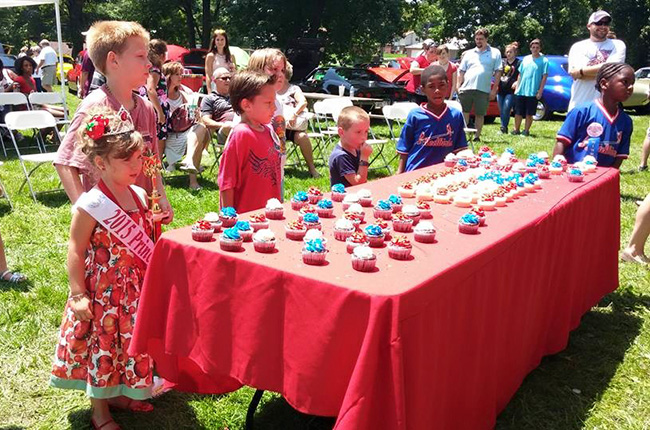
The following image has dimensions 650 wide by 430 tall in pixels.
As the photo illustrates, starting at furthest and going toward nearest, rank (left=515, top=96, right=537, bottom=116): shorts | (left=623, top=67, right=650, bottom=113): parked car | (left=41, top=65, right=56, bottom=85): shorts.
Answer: (left=623, top=67, right=650, bottom=113): parked car < (left=41, top=65, right=56, bottom=85): shorts < (left=515, top=96, right=537, bottom=116): shorts

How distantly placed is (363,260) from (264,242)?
14.9 inches

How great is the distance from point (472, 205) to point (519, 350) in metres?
0.71

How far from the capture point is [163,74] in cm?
757

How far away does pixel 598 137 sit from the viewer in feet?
14.6

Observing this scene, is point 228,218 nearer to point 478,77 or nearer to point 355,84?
point 478,77

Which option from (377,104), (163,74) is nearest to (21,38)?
(377,104)

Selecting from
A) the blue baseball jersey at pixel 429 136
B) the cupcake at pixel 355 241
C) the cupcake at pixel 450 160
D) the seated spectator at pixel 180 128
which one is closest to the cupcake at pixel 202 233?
the cupcake at pixel 355 241

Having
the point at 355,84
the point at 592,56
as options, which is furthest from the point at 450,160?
the point at 355,84

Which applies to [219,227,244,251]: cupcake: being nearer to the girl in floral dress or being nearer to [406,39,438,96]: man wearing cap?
the girl in floral dress

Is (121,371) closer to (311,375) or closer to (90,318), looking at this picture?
(90,318)

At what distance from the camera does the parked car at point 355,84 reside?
575 inches

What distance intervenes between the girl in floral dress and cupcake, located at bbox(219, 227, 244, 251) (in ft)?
1.73

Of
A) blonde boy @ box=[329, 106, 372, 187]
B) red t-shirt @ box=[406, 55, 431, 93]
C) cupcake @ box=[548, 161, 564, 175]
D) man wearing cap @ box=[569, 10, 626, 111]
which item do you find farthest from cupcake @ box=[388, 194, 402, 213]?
red t-shirt @ box=[406, 55, 431, 93]

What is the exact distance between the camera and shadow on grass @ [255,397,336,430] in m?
2.77
